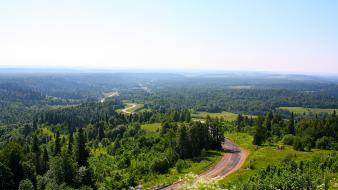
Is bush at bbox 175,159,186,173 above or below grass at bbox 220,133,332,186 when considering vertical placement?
below

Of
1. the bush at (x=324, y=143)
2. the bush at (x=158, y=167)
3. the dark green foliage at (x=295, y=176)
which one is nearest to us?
the dark green foliage at (x=295, y=176)

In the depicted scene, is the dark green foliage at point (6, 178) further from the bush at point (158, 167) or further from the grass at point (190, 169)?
the bush at point (158, 167)

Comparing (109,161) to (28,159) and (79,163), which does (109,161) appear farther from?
(28,159)

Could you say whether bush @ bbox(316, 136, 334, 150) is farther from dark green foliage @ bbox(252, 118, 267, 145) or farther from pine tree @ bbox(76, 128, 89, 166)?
pine tree @ bbox(76, 128, 89, 166)

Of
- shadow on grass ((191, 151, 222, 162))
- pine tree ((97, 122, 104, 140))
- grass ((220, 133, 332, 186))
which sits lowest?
pine tree ((97, 122, 104, 140))

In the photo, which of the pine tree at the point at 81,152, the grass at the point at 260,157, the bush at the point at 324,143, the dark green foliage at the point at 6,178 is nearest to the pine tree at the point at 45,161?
the pine tree at the point at 81,152

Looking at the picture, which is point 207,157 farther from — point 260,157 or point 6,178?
point 6,178

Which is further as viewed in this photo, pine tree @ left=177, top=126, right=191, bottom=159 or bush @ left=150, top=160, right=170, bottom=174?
pine tree @ left=177, top=126, right=191, bottom=159

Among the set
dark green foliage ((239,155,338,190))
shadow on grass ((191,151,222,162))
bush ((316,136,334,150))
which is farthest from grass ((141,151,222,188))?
bush ((316,136,334,150))

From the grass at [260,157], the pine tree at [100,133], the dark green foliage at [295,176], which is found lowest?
the pine tree at [100,133]
